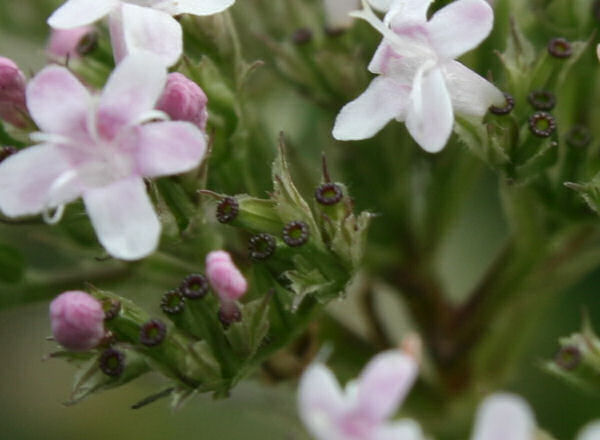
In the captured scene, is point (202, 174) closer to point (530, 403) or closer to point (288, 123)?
point (288, 123)

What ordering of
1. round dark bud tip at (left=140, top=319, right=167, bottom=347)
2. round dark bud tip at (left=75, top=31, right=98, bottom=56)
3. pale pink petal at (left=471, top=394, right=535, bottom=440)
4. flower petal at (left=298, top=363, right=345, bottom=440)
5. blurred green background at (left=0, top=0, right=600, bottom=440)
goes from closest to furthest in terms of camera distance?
pale pink petal at (left=471, top=394, right=535, bottom=440) → flower petal at (left=298, top=363, right=345, bottom=440) → round dark bud tip at (left=140, top=319, right=167, bottom=347) → round dark bud tip at (left=75, top=31, right=98, bottom=56) → blurred green background at (left=0, top=0, right=600, bottom=440)

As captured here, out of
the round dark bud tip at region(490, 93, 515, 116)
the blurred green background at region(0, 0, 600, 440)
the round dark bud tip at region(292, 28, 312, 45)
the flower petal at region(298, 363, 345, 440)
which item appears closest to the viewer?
the flower petal at region(298, 363, 345, 440)

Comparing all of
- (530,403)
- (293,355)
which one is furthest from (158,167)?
(530,403)

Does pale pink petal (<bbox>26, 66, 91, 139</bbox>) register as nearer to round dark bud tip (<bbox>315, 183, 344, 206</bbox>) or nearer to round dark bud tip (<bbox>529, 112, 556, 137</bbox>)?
round dark bud tip (<bbox>315, 183, 344, 206</bbox>)

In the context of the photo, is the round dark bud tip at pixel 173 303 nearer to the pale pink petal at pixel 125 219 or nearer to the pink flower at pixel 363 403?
the pale pink petal at pixel 125 219

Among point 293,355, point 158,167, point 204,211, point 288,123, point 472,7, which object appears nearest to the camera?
point 158,167

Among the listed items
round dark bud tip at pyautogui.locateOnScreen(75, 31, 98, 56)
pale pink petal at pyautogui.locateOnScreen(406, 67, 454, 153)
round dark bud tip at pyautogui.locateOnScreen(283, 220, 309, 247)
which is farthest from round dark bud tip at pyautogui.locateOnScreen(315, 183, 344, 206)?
round dark bud tip at pyautogui.locateOnScreen(75, 31, 98, 56)

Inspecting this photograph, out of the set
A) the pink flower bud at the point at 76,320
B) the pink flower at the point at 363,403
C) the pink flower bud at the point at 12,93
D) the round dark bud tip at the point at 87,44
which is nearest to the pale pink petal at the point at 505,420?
the pink flower at the point at 363,403
